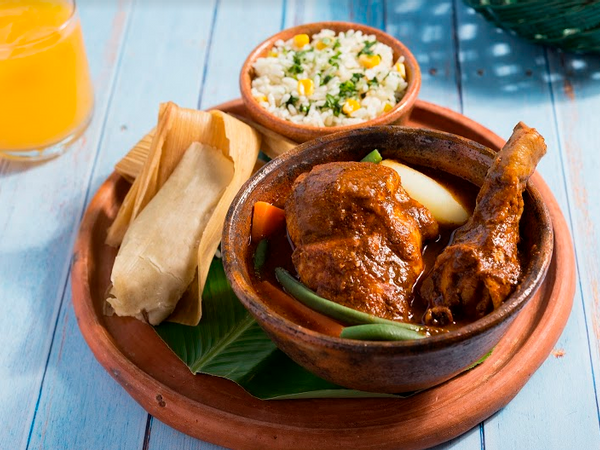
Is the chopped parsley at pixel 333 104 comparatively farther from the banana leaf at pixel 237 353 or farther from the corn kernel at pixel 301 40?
the banana leaf at pixel 237 353

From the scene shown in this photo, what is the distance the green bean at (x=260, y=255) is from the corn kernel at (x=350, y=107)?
3.58ft

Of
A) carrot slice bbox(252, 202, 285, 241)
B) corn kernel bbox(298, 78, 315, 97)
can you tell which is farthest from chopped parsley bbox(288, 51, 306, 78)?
carrot slice bbox(252, 202, 285, 241)

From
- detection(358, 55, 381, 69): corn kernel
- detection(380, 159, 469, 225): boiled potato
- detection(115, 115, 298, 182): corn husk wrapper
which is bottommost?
detection(115, 115, 298, 182): corn husk wrapper

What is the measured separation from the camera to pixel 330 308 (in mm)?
2447

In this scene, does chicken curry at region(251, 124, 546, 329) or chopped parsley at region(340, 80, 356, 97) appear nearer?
chicken curry at region(251, 124, 546, 329)

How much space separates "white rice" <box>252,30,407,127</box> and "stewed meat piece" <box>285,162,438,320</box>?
98 centimetres

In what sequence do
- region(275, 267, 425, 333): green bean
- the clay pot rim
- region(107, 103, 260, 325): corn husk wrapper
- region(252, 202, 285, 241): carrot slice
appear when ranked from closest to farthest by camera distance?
the clay pot rim
region(275, 267, 425, 333): green bean
region(252, 202, 285, 241): carrot slice
region(107, 103, 260, 325): corn husk wrapper

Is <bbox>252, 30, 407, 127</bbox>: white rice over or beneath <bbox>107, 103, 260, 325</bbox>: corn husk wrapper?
over

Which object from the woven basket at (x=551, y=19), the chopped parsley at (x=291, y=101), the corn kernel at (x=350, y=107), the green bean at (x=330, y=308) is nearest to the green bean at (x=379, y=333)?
the green bean at (x=330, y=308)

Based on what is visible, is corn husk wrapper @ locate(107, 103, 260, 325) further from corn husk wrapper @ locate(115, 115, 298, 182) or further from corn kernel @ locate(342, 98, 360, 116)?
corn kernel @ locate(342, 98, 360, 116)

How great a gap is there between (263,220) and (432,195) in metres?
0.64

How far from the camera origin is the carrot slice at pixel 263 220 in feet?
9.21

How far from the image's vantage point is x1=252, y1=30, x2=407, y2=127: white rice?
3639mm

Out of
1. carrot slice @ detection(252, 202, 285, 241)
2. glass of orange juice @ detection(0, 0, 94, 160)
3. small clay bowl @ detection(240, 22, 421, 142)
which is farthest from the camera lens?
glass of orange juice @ detection(0, 0, 94, 160)
